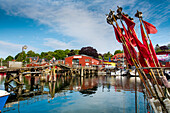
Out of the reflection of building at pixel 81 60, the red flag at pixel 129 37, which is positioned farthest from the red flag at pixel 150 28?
the reflection of building at pixel 81 60

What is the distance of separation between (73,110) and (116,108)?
404cm

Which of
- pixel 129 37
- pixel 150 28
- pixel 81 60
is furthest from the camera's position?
pixel 81 60

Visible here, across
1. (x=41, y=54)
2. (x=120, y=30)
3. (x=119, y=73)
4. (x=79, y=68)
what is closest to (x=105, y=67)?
(x=119, y=73)

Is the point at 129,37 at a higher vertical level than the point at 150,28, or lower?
lower

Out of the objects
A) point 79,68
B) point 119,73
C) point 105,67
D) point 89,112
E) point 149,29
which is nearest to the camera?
point 149,29

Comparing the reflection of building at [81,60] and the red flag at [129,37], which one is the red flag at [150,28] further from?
the reflection of building at [81,60]

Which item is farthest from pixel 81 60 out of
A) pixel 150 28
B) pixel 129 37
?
pixel 150 28

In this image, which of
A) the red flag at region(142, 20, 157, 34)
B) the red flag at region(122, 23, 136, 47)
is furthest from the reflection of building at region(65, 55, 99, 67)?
the red flag at region(142, 20, 157, 34)

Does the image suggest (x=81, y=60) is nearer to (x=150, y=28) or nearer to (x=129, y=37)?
(x=129, y=37)

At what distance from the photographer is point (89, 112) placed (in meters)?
11.9

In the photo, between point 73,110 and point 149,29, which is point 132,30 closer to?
point 149,29

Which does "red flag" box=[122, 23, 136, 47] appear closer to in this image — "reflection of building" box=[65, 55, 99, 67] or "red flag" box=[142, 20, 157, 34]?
"red flag" box=[142, 20, 157, 34]

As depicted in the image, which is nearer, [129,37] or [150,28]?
[150,28]

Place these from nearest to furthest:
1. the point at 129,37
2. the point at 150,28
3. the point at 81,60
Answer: the point at 150,28 → the point at 129,37 → the point at 81,60
